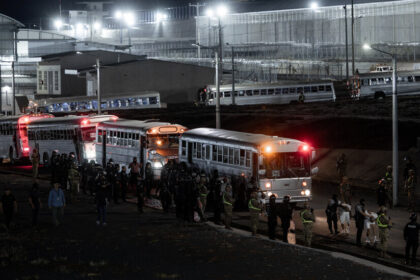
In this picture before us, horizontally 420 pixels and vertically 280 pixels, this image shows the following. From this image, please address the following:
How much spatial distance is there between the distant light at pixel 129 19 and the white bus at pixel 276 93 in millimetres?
54408

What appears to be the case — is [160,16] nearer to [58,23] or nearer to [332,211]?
[58,23]

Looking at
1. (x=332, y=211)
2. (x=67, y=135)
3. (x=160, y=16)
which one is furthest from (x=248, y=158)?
(x=160, y=16)

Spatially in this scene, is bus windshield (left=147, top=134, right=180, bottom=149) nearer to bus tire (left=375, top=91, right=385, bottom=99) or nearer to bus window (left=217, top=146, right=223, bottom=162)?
bus window (left=217, top=146, right=223, bottom=162)

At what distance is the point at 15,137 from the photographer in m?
52.5

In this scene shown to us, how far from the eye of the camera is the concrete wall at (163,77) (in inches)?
3511

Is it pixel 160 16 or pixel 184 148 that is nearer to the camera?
pixel 184 148

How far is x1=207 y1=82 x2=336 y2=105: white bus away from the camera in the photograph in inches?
2874

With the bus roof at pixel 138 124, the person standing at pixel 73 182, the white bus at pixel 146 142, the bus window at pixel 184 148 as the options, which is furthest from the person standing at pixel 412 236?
the bus roof at pixel 138 124

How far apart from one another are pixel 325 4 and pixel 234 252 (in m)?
83.8

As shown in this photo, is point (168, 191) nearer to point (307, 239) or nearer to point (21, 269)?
point (307, 239)

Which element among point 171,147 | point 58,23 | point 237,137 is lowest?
point 171,147

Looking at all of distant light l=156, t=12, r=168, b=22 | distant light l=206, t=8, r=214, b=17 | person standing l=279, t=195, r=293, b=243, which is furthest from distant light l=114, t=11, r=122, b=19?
person standing l=279, t=195, r=293, b=243

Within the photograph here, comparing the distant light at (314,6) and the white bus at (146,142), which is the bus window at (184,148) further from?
the distant light at (314,6)

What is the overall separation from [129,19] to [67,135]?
85.7m
